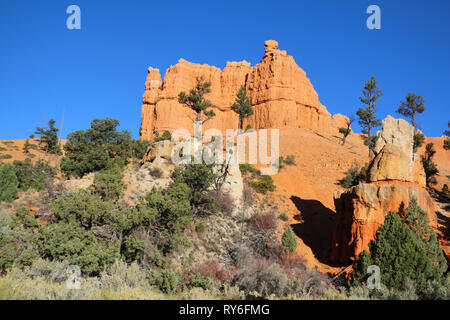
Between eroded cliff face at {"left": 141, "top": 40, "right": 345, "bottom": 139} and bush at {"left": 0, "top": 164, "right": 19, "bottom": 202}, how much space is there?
37243mm

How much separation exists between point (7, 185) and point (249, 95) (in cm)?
4674

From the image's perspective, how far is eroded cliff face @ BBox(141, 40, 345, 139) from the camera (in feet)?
179

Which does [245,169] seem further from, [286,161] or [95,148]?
[95,148]

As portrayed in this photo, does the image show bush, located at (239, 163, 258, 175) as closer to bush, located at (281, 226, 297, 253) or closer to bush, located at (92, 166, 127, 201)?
bush, located at (281, 226, 297, 253)

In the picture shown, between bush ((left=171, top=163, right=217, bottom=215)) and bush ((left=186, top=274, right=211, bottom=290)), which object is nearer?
bush ((left=186, top=274, right=211, bottom=290))

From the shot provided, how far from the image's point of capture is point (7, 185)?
20609mm

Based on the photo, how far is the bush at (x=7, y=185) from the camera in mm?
19719

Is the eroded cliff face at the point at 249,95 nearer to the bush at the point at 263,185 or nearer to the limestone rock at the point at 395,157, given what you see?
the bush at the point at 263,185

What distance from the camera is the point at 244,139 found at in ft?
131

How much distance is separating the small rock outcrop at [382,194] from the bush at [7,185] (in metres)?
21.3

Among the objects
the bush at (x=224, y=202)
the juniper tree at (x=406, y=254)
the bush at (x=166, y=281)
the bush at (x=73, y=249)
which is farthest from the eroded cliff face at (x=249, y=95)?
the bush at (x=166, y=281)

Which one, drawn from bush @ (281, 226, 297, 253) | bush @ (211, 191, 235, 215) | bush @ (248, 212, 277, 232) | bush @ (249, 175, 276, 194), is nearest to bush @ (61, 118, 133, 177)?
bush @ (211, 191, 235, 215)
